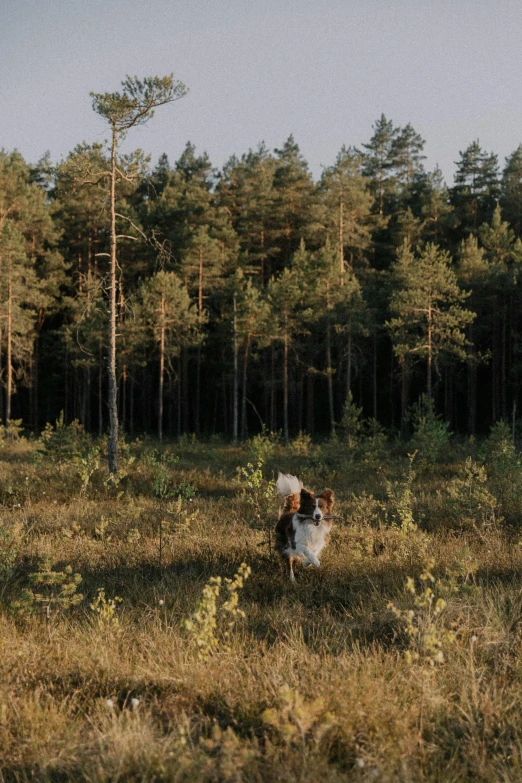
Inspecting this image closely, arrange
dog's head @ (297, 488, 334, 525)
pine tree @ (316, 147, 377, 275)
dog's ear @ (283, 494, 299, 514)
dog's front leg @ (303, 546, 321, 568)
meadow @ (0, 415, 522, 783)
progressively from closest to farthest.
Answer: meadow @ (0, 415, 522, 783) < dog's front leg @ (303, 546, 321, 568) < dog's head @ (297, 488, 334, 525) < dog's ear @ (283, 494, 299, 514) < pine tree @ (316, 147, 377, 275)

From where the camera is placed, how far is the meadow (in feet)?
9.39

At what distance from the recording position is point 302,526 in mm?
6371

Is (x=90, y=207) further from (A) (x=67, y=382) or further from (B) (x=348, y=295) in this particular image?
(B) (x=348, y=295)

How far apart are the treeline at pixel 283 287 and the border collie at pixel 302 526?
70.1 ft

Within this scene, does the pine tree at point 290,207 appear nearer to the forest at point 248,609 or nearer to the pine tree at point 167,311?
the pine tree at point 167,311

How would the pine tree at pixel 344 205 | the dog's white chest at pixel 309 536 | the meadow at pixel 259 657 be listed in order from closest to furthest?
the meadow at pixel 259 657, the dog's white chest at pixel 309 536, the pine tree at pixel 344 205

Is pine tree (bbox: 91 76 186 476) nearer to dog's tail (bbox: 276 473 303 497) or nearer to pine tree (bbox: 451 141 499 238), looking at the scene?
dog's tail (bbox: 276 473 303 497)

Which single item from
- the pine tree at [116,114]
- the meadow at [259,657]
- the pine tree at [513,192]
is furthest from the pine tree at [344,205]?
the meadow at [259,657]

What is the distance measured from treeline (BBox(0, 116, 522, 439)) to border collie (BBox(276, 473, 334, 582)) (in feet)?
70.1

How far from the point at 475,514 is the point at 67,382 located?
1535 inches

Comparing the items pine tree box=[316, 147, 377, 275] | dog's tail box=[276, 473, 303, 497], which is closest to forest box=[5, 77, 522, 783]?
dog's tail box=[276, 473, 303, 497]

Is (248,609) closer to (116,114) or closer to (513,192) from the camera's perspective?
(116,114)

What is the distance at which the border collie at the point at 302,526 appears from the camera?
246 inches

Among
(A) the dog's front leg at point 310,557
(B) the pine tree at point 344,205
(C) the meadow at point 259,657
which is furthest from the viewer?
(B) the pine tree at point 344,205
